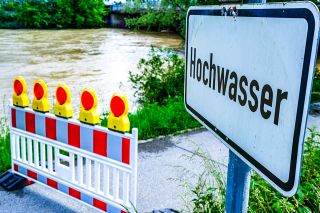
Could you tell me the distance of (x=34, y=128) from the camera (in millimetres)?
3189

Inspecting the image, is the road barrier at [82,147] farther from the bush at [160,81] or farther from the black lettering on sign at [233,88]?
the bush at [160,81]

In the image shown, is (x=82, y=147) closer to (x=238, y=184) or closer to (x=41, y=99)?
(x=41, y=99)

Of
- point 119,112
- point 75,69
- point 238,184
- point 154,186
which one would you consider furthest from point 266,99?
point 75,69

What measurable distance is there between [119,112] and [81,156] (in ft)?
1.85

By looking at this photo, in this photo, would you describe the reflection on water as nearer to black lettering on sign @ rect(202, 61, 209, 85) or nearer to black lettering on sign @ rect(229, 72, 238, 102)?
black lettering on sign @ rect(202, 61, 209, 85)

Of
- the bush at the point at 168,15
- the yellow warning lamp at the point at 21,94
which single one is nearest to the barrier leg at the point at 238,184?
Answer: the yellow warning lamp at the point at 21,94

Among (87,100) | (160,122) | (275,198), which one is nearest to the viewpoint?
(275,198)

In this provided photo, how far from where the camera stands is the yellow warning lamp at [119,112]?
8.47 ft

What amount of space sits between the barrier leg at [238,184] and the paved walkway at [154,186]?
138 cm

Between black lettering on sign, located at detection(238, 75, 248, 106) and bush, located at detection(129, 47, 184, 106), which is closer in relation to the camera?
black lettering on sign, located at detection(238, 75, 248, 106)

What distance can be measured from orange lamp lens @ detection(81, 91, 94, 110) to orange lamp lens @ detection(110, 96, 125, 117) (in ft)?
0.75

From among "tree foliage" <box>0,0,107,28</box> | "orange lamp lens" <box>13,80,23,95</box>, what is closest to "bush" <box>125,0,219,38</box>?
"orange lamp lens" <box>13,80,23,95</box>

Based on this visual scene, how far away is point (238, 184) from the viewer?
3.84 ft

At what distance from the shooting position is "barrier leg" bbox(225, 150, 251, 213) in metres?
1.16
